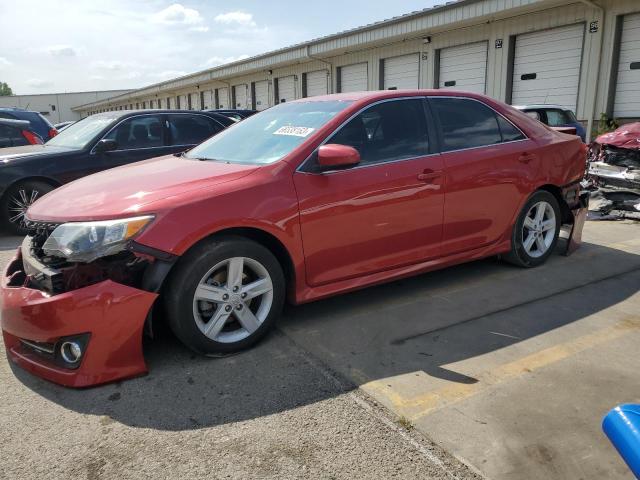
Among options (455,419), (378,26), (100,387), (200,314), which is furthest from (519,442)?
(378,26)

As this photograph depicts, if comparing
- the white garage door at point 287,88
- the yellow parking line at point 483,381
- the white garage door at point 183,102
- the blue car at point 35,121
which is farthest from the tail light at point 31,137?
the white garage door at point 183,102

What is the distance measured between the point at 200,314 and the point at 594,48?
40.4ft

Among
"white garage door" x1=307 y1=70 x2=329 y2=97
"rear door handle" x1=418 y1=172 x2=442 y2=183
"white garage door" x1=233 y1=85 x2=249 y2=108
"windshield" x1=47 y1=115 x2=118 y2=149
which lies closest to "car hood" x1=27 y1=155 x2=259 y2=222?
"rear door handle" x1=418 y1=172 x2=442 y2=183

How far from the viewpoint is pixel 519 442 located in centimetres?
244

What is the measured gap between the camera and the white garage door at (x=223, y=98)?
29842 mm

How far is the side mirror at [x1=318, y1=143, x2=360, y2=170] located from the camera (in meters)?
3.40

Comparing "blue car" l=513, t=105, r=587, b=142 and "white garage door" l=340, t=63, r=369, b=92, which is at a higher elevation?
"white garage door" l=340, t=63, r=369, b=92

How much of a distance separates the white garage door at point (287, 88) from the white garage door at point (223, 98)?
246 inches

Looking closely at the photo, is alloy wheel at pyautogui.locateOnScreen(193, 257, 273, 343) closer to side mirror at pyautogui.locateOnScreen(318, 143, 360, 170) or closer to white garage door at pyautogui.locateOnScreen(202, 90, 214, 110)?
side mirror at pyautogui.locateOnScreen(318, 143, 360, 170)

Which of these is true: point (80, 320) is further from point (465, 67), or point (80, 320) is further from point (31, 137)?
point (465, 67)

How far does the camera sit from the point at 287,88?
23.6 m

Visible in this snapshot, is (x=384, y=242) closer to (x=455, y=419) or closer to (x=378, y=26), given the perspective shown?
(x=455, y=419)

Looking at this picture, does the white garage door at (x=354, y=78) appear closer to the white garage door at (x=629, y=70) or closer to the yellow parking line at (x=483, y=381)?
the white garage door at (x=629, y=70)

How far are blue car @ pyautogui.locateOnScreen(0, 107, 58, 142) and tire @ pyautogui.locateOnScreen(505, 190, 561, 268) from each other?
27.3 feet
